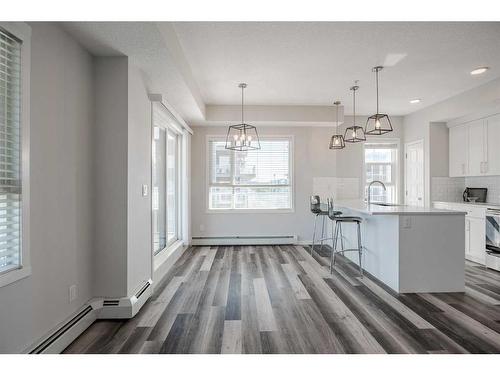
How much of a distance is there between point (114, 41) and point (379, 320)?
330 cm

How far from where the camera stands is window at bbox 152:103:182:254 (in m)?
4.03

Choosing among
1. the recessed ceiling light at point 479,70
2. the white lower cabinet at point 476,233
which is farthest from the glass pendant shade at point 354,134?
the white lower cabinet at point 476,233

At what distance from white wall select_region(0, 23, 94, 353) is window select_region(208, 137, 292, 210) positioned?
3.37m

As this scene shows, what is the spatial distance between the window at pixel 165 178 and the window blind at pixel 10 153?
184cm

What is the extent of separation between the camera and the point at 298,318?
2594 mm

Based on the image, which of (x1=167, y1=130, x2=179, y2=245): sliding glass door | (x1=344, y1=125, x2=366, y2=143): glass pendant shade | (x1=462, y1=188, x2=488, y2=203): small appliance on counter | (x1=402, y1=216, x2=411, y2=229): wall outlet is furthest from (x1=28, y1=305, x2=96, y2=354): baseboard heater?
(x1=462, y1=188, x2=488, y2=203): small appliance on counter

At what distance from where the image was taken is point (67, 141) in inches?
90.1

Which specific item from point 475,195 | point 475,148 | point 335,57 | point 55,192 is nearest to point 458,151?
point 475,148

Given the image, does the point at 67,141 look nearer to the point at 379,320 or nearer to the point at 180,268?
the point at 180,268

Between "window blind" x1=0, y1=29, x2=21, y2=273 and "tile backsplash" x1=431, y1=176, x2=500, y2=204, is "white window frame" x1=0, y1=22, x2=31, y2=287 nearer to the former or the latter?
"window blind" x1=0, y1=29, x2=21, y2=273

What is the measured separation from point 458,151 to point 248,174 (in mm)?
3925

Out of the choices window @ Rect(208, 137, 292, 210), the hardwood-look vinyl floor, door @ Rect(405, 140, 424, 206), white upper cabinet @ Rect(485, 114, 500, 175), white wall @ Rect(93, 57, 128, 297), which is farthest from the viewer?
window @ Rect(208, 137, 292, 210)

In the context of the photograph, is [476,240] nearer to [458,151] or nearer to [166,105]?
[458,151]

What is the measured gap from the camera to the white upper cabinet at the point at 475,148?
4.57 metres
